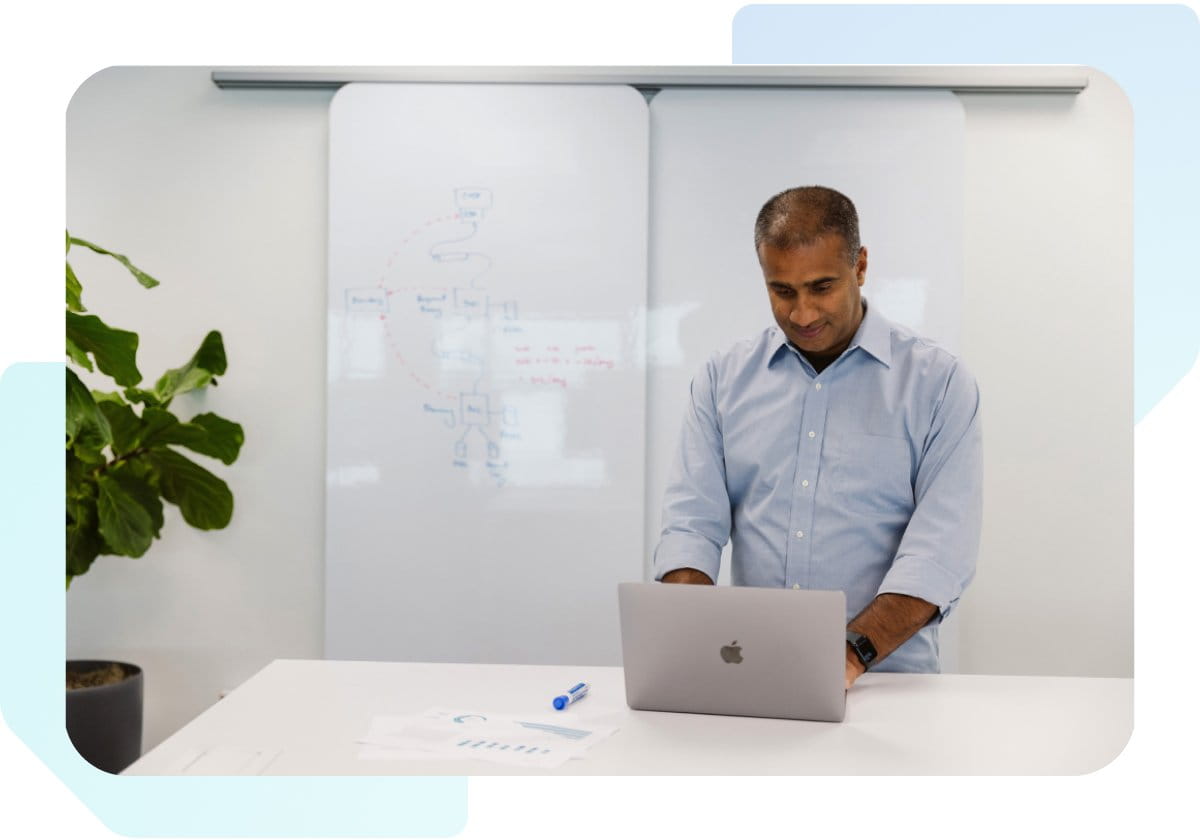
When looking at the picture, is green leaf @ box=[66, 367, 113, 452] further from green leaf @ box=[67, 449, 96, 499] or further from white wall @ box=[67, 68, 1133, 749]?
white wall @ box=[67, 68, 1133, 749]

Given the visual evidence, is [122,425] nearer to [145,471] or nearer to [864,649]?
[145,471]

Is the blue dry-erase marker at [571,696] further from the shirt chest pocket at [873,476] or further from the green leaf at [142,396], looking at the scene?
the green leaf at [142,396]

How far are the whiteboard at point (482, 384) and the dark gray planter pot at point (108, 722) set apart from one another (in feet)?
1.86

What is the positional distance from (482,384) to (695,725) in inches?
71.5

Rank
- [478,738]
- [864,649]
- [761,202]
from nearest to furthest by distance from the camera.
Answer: [478,738] < [864,649] < [761,202]

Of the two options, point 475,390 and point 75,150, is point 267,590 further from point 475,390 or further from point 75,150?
point 75,150

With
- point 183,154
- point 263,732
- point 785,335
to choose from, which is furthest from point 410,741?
point 183,154

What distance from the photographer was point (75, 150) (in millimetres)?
3211

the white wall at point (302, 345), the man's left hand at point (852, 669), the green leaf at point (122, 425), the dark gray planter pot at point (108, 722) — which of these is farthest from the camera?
the white wall at point (302, 345)

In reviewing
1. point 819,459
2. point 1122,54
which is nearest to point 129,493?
point 819,459

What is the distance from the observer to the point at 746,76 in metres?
3.11

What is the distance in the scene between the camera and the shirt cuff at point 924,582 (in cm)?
197

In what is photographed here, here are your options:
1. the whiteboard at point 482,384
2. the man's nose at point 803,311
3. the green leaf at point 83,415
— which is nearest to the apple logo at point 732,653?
the man's nose at point 803,311

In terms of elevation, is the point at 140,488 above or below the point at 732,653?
above
